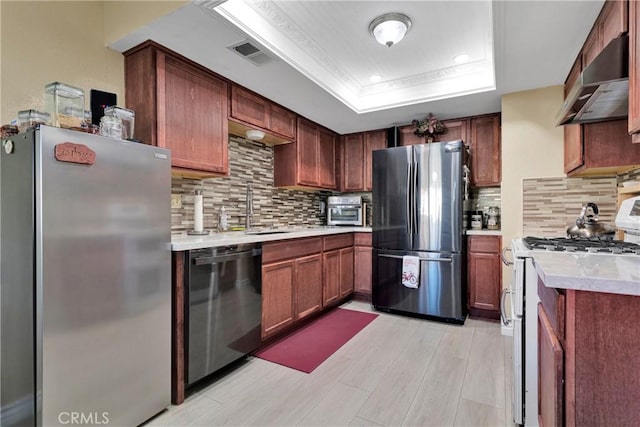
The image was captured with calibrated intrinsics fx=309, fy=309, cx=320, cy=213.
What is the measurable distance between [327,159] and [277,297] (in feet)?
6.85

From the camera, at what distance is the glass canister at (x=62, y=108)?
4.90 feet

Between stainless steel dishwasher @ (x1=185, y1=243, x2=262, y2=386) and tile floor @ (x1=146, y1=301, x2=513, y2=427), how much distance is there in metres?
0.18

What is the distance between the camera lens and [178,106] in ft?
6.99

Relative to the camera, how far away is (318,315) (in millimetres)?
3246

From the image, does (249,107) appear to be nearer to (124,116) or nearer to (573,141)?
(124,116)

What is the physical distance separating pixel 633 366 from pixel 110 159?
2063 mm

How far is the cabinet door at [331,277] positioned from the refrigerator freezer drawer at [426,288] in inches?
17.2

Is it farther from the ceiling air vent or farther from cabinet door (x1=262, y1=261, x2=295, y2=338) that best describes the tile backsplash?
the ceiling air vent

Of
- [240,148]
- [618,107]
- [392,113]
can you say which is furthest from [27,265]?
[392,113]

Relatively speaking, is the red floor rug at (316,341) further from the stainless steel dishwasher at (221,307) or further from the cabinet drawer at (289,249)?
the cabinet drawer at (289,249)

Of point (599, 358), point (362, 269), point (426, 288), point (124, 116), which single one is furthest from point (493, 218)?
point (124, 116)

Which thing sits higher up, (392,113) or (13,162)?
(392,113)

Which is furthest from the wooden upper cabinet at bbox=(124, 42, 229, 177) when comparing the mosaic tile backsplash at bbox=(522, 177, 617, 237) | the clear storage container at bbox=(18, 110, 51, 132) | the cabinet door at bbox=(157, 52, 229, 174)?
the mosaic tile backsplash at bbox=(522, 177, 617, 237)

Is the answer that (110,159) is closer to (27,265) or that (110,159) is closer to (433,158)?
(27,265)
